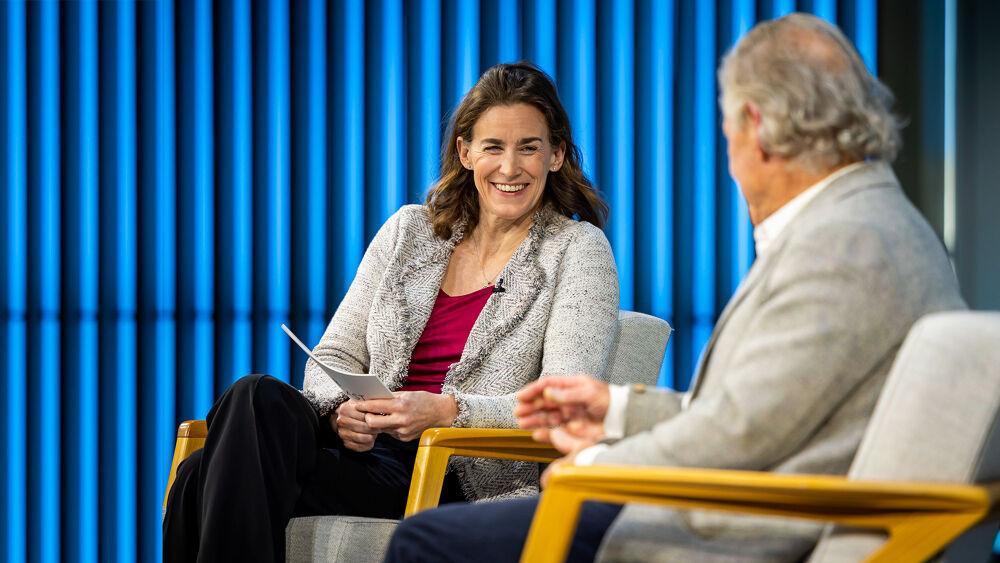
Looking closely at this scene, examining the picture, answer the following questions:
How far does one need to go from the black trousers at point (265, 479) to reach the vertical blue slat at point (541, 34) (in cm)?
165

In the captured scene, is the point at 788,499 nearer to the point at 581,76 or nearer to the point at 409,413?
the point at 409,413

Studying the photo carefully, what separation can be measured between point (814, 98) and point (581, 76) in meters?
2.34

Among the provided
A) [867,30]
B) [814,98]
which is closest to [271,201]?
[867,30]

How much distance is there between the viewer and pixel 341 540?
2.37 metres

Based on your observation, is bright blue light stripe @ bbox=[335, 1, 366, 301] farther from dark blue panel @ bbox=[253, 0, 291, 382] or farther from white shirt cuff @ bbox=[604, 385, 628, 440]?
white shirt cuff @ bbox=[604, 385, 628, 440]

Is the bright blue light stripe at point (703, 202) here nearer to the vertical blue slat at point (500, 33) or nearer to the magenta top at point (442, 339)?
the vertical blue slat at point (500, 33)

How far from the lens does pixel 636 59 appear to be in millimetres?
3877

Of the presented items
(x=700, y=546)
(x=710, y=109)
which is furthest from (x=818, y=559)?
(x=710, y=109)
